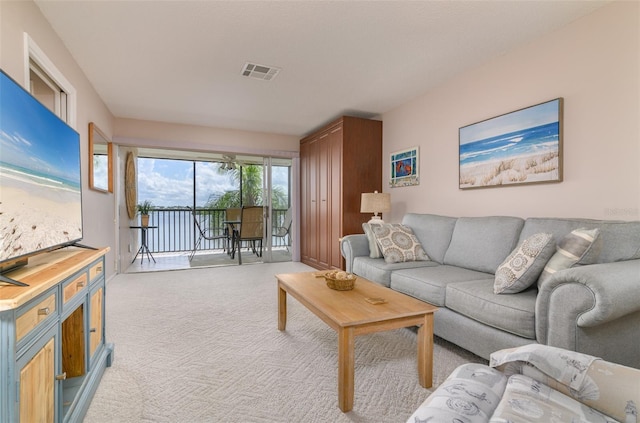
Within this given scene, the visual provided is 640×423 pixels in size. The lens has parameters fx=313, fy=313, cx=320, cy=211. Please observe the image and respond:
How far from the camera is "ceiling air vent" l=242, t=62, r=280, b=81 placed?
2.98 meters

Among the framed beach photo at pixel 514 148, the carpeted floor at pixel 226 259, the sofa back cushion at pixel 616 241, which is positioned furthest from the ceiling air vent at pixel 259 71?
the carpeted floor at pixel 226 259

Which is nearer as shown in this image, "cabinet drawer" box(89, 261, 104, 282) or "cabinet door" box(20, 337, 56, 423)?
"cabinet door" box(20, 337, 56, 423)

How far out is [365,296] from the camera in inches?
75.6

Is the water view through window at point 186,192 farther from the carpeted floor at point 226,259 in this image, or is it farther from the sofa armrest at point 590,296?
the sofa armrest at point 590,296

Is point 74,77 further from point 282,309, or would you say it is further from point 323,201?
point 323,201

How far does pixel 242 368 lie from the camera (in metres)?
1.87

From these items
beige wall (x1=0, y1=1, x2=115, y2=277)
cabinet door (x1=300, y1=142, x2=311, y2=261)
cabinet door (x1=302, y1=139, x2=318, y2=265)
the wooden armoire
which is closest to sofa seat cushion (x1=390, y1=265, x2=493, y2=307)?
the wooden armoire

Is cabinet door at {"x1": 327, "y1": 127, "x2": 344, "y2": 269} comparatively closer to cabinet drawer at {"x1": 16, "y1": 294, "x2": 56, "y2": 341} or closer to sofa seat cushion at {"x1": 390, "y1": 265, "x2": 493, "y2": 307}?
sofa seat cushion at {"x1": 390, "y1": 265, "x2": 493, "y2": 307}

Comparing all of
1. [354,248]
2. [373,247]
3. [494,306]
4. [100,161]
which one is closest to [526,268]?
[494,306]

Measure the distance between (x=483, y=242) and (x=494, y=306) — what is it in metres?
0.89

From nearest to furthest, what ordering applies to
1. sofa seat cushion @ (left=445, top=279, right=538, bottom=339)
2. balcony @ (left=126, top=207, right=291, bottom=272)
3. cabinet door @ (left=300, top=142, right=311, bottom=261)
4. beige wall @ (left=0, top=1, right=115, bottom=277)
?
sofa seat cushion @ (left=445, top=279, right=538, bottom=339)
beige wall @ (left=0, top=1, right=115, bottom=277)
cabinet door @ (left=300, top=142, right=311, bottom=261)
balcony @ (left=126, top=207, right=291, bottom=272)

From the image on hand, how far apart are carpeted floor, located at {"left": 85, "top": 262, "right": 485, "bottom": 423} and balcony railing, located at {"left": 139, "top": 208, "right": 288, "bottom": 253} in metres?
4.19

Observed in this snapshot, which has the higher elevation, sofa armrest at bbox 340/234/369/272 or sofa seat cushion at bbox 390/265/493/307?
sofa armrest at bbox 340/234/369/272

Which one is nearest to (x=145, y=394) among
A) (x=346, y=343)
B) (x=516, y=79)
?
(x=346, y=343)
